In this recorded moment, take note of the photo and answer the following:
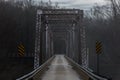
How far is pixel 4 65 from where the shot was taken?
230ft

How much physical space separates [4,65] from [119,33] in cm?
2742

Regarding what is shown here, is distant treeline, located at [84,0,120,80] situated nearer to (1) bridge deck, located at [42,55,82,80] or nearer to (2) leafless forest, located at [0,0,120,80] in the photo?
(2) leafless forest, located at [0,0,120,80]

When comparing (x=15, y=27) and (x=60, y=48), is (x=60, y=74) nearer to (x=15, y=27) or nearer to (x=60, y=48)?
(x=15, y=27)

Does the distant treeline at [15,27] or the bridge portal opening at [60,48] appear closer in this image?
the distant treeline at [15,27]

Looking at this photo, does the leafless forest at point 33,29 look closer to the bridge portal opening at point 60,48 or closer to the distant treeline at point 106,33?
the distant treeline at point 106,33

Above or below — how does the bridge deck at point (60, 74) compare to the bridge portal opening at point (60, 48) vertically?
below

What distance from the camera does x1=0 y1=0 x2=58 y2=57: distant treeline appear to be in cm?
7594

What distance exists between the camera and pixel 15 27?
80.9 metres

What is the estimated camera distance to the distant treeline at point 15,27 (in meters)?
75.9

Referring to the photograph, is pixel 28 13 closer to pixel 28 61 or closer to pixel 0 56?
pixel 0 56

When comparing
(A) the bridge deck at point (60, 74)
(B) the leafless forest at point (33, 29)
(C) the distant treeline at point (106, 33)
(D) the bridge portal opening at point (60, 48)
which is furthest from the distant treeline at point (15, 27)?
(D) the bridge portal opening at point (60, 48)

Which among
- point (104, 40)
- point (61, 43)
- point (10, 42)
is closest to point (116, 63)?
point (104, 40)

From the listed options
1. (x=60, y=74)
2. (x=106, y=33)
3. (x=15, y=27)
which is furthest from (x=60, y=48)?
(x=60, y=74)

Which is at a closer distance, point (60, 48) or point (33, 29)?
point (33, 29)
